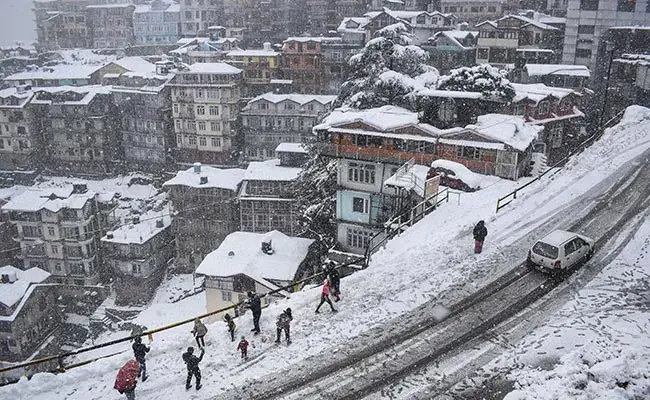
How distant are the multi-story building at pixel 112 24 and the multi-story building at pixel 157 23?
8.99 ft

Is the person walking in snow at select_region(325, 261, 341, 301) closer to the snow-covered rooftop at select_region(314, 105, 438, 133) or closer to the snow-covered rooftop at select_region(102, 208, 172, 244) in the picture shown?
the snow-covered rooftop at select_region(314, 105, 438, 133)

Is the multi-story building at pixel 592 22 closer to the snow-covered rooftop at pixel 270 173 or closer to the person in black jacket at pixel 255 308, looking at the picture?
the snow-covered rooftop at pixel 270 173

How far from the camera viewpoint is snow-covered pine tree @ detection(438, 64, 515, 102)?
3854 centimetres

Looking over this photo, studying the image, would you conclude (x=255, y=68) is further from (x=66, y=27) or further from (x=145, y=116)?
(x=66, y=27)

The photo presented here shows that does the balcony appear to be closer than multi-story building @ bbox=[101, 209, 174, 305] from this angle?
Yes

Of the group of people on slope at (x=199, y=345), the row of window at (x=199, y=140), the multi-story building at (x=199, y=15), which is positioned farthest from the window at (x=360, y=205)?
the multi-story building at (x=199, y=15)

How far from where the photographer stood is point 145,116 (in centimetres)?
6619

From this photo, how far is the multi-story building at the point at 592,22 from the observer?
55.5 metres

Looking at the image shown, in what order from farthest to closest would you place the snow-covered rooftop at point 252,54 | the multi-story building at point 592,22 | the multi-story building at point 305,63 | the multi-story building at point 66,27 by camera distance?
1. the multi-story building at point 66,27
2. the snow-covered rooftop at point 252,54
3. the multi-story building at point 305,63
4. the multi-story building at point 592,22

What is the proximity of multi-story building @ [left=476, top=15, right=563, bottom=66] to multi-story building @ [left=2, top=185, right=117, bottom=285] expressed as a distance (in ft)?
154

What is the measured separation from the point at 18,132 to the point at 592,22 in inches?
2835

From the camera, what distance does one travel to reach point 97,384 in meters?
14.9

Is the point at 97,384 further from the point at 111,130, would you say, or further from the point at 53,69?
the point at 53,69

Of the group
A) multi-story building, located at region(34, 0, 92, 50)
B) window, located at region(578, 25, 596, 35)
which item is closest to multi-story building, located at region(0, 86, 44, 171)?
multi-story building, located at region(34, 0, 92, 50)
